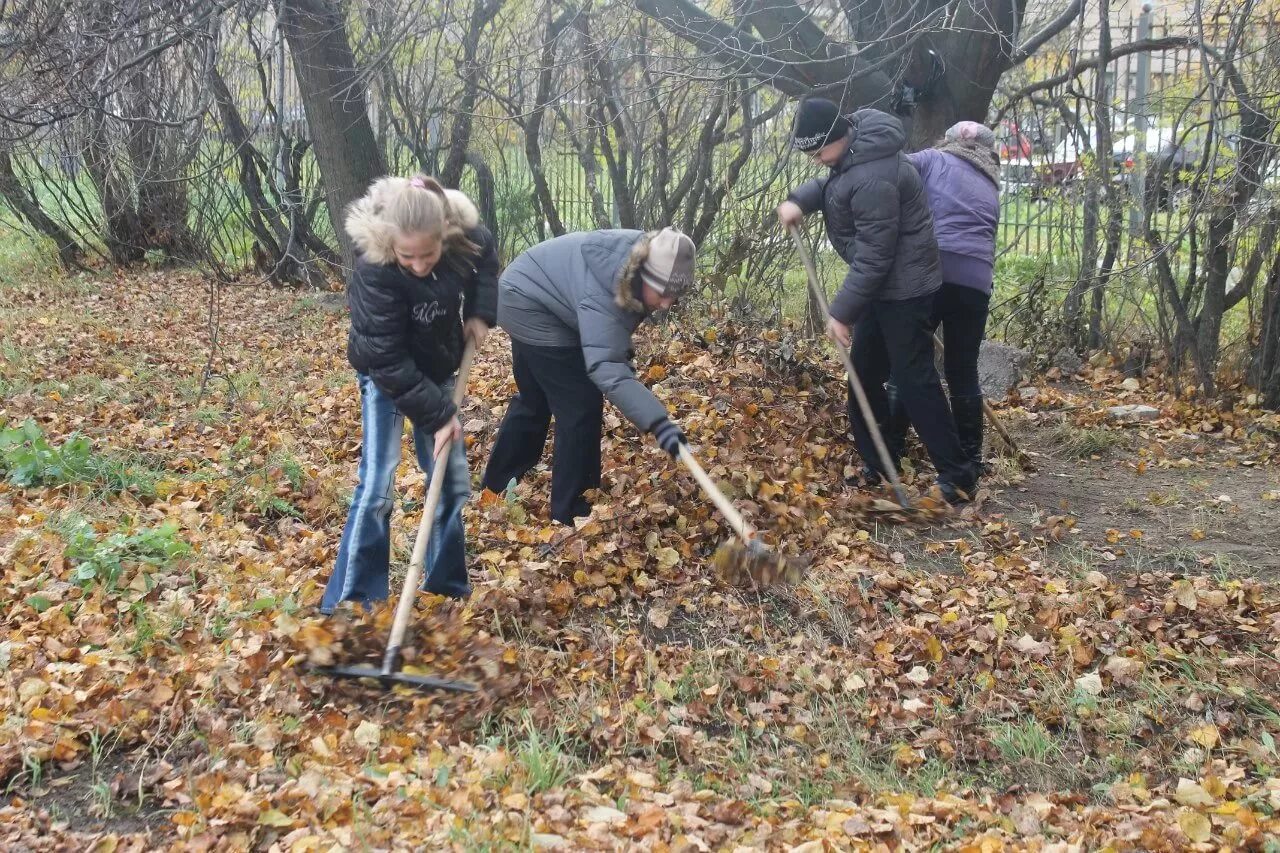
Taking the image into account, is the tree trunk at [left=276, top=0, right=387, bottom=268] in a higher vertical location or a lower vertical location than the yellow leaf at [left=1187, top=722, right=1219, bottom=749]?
higher

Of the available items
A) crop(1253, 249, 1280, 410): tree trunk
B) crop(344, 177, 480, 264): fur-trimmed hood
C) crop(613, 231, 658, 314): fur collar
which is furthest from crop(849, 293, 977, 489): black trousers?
Result: crop(1253, 249, 1280, 410): tree trunk

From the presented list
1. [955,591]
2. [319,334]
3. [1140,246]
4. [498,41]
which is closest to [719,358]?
[955,591]

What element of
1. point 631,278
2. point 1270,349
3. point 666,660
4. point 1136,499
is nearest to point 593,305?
point 631,278

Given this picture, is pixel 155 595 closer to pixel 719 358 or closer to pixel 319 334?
pixel 719 358

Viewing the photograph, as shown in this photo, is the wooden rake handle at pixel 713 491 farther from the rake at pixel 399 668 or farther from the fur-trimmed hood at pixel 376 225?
the fur-trimmed hood at pixel 376 225

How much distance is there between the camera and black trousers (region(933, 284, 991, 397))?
5152 mm

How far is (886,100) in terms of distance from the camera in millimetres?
6121

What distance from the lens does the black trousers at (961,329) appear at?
5.15 m

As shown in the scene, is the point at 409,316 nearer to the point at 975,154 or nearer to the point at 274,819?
the point at 274,819

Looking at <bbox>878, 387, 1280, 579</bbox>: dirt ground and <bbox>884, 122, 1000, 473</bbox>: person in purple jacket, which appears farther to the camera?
<bbox>884, 122, 1000, 473</bbox>: person in purple jacket

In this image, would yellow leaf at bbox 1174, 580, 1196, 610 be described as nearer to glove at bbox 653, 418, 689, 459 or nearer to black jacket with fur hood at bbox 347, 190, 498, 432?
glove at bbox 653, 418, 689, 459

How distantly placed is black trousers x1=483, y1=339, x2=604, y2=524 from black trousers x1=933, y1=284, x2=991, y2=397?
168 centimetres

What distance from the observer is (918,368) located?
5.00m

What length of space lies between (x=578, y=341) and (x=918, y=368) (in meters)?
1.57
